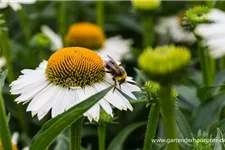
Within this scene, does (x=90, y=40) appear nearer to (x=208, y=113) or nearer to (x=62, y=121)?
(x=208, y=113)

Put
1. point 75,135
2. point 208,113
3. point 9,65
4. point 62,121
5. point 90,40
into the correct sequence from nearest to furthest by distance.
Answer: point 62,121, point 75,135, point 208,113, point 9,65, point 90,40

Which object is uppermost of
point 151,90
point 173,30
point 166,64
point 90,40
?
point 166,64

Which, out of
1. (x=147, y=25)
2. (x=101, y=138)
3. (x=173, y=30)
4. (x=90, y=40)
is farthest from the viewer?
(x=173, y=30)

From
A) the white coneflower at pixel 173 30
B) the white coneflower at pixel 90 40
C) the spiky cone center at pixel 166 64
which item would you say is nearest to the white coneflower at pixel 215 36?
the spiky cone center at pixel 166 64

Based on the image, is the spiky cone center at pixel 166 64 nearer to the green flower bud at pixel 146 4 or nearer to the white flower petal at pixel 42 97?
the white flower petal at pixel 42 97

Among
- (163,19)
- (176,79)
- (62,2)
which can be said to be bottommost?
(163,19)

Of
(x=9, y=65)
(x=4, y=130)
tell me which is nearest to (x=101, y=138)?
(x=4, y=130)

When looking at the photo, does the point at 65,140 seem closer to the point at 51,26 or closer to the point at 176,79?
the point at 176,79

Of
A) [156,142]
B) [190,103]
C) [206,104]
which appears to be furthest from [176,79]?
[190,103]
